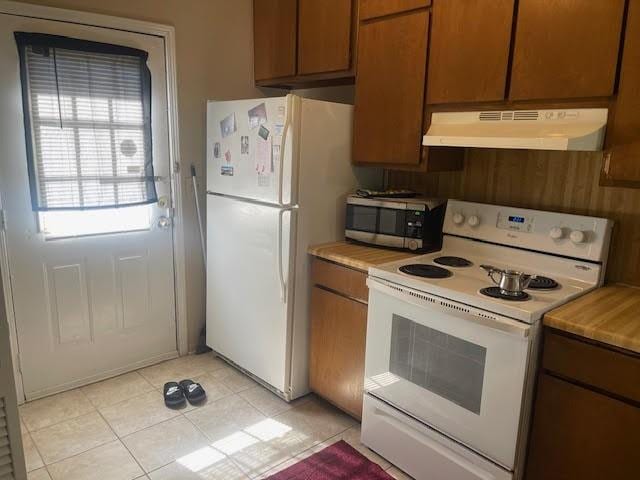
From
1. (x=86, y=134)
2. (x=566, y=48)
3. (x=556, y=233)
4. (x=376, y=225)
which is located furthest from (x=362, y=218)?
(x=86, y=134)

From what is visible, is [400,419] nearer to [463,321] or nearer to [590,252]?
[463,321]

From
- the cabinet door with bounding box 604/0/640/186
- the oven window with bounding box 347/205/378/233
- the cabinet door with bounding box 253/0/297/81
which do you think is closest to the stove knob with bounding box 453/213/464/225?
the oven window with bounding box 347/205/378/233

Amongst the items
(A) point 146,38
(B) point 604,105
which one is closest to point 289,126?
(A) point 146,38

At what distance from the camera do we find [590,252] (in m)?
1.97

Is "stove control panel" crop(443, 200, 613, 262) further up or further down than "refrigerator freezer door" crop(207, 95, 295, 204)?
further down

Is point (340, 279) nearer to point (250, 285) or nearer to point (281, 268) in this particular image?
point (281, 268)

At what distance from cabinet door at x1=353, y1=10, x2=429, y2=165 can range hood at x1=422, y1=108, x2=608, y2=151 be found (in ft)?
0.50

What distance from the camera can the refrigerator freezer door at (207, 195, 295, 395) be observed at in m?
2.52

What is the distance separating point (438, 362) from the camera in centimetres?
189

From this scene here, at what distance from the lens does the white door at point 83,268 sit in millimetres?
2389

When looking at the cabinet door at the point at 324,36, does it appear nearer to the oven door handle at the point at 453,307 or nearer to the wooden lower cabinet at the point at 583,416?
the oven door handle at the point at 453,307

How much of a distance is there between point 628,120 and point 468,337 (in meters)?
0.95

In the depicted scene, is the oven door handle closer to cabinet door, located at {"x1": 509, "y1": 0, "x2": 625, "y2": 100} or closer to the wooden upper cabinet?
cabinet door, located at {"x1": 509, "y1": 0, "x2": 625, "y2": 100}

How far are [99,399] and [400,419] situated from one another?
1.71m
